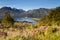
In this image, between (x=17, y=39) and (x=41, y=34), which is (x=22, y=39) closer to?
(x=17, y=39)

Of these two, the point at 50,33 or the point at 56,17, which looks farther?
the point at 56,17

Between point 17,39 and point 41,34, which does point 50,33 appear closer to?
point 41,34

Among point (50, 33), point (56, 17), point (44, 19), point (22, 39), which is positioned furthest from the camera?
point (44, 19)

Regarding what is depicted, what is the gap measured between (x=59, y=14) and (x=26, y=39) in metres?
18.1

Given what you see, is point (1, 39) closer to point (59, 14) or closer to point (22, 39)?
point (22, 39)

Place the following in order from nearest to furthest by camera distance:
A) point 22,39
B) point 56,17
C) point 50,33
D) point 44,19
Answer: point 22,39
point 50,33
point 56,17
point 44,19

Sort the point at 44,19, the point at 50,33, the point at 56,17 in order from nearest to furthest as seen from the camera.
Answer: the point at 50,33
the point at 56,17
the point at 44,19

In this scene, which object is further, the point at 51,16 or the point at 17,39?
the point at 51,16

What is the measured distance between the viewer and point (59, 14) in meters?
26.3

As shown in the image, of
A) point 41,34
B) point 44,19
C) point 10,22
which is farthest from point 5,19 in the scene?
point 41,34

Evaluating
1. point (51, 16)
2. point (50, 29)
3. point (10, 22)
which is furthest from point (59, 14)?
point (50, 29)

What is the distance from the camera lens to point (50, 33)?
11.7 meters

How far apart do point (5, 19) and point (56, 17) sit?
6612 millimetres

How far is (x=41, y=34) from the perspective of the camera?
12.0m
